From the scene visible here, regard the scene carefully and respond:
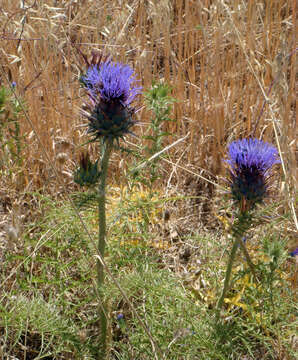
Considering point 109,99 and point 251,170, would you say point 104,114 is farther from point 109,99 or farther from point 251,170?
point 251,170

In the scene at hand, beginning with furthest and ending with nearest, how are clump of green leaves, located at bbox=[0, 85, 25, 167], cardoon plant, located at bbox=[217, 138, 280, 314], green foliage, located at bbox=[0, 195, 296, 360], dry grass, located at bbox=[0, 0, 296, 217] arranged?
dry grass, located at bbox=[0, 0, 296, 217] < clump of green leaves, located at bbox=[0, 85, 25, 167] < green foliage, located at bbox=[0, 195, 296, 360] < cardoon plant, located at bbox=[217, 138, 280, 314]

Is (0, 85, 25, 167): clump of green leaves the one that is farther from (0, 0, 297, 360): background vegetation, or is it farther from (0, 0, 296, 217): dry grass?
(0, 0, 296, 217): dry grass

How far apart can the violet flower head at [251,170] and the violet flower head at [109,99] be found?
406 mm

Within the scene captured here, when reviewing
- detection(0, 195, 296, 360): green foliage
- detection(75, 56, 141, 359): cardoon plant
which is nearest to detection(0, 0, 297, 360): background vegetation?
detection(0, 195, 296, 360): green foliage

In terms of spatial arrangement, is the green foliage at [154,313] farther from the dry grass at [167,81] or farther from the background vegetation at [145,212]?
the dry grass at [167,81]

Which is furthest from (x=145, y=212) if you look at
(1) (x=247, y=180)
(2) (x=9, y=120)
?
(2) (x=9, y=120)

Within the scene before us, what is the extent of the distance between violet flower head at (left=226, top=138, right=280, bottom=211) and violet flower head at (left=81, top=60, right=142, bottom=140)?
1.33 feet

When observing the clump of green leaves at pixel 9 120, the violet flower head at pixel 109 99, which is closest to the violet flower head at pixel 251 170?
the violet flower head at pixel 109 99

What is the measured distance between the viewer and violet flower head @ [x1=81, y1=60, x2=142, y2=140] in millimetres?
1555

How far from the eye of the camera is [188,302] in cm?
171

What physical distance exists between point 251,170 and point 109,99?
1.83 feet

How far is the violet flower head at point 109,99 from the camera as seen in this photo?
61.2 inches

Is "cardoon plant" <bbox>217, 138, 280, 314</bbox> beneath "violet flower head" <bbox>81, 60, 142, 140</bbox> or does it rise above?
beneath

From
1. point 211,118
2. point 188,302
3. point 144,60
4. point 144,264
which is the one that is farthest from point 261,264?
point 144,60
